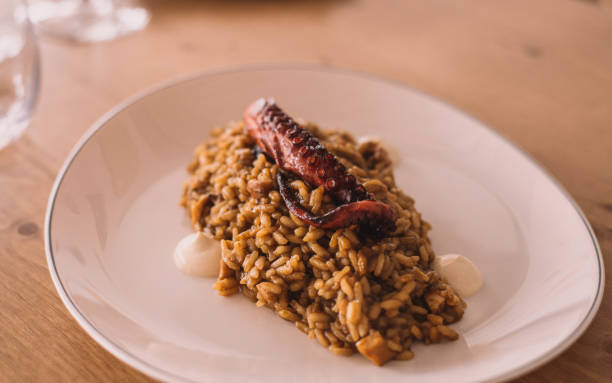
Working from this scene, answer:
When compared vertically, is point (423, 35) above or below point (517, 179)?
above

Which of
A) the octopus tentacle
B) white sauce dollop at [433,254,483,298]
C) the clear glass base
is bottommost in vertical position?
the clear glass base

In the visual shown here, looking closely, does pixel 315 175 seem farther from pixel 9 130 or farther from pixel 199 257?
pixel 9 130

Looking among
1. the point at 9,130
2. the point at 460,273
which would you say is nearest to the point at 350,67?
the point at 460,273

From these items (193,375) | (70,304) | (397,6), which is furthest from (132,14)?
(193,375)

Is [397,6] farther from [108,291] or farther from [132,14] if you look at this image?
[108,291]

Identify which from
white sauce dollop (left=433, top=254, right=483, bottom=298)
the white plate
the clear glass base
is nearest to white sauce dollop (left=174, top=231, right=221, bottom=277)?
the white plate

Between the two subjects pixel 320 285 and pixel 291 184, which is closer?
pixel 320 285

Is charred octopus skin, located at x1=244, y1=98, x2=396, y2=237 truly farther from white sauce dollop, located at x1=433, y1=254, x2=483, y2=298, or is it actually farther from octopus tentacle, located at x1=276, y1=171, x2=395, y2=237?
white sauce dollop, located at x1=433, y1=254, x2=483, y2=298
